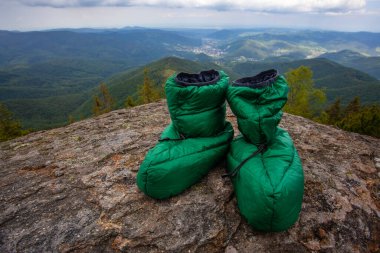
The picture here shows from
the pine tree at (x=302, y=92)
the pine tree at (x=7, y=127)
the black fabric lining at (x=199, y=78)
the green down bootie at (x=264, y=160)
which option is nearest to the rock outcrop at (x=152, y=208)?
the green down bootie at (x=264, y=160)

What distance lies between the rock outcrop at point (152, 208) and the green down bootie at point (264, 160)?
489 millimetres

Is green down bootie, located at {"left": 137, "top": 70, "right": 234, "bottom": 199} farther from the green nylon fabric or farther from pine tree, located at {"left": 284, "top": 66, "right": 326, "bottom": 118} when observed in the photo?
pine tree, located at {"left": 284, "top": 66, "right": 326, "bottom": 118}

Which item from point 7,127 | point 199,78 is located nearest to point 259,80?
point 199,78

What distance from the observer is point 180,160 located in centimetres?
452

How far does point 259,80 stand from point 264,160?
157cm

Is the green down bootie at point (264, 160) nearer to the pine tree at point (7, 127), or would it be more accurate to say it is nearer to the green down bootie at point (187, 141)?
the green down bootie at point (187, 141)

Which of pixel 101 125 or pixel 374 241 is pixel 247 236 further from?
pixel 101 125

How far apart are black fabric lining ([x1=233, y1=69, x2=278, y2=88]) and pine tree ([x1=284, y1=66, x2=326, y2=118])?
24265 millimetres

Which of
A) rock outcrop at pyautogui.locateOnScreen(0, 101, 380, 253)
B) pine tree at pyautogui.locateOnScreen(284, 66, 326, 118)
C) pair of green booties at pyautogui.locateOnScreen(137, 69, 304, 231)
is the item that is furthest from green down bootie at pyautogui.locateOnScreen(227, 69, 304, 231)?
pine tree at pyautogui.locateOnScreen(284, 66, 326, 118)

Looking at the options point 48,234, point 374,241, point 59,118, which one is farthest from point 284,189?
point 59,118

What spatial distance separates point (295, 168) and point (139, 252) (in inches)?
115

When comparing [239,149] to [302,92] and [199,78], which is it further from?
[302,92]

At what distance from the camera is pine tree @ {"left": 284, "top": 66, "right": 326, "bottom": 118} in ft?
90.6

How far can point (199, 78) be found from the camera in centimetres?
523
